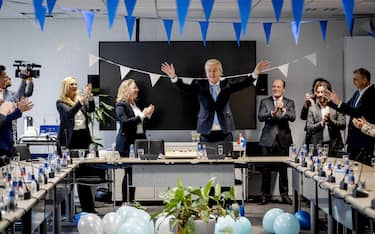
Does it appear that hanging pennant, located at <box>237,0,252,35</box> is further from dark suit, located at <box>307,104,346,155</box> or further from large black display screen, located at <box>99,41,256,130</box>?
large black display screen, located at <box>99,41,256,130</box>

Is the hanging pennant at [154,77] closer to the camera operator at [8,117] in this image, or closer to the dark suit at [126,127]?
the dark suit at [126,127]

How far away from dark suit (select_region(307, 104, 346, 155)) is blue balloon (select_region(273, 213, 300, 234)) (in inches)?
66.2

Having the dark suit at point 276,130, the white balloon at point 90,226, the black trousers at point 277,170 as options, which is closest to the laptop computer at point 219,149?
the black trousers at point 277,170

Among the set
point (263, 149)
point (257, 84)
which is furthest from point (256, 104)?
point (263, 149)

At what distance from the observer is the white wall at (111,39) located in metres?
8.72

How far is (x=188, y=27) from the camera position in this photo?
28.8ft

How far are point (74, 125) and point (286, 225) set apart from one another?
2627 millimetres

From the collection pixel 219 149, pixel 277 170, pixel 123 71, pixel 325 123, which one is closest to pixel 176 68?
pixel 123 71

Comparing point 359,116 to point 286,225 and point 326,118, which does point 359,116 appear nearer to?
point 326,118

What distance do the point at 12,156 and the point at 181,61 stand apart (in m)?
3.30

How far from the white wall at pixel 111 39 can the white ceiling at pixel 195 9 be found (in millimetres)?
195

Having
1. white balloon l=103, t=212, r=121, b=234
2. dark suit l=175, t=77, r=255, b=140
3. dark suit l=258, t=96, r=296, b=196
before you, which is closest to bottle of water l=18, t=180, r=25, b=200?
white balloon l=103, t=212, r=121, b=234

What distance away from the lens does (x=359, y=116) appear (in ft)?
19.4

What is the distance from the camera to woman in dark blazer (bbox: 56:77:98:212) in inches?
257
